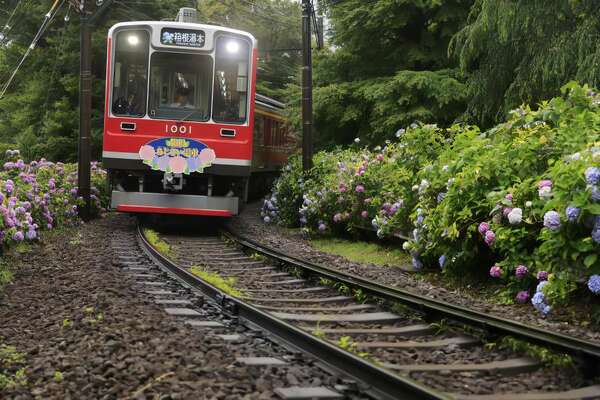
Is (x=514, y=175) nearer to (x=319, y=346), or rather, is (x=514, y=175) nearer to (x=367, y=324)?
(x=367, y=324)

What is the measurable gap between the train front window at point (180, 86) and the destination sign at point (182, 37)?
0.66ft

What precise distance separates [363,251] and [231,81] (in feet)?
12.7

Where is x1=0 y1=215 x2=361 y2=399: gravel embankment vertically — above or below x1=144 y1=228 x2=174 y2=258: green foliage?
below

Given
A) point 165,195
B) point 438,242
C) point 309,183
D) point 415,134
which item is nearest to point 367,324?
point 438,242

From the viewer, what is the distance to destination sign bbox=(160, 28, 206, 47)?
1179 centimetres

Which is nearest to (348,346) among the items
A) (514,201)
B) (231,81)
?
(514,201)

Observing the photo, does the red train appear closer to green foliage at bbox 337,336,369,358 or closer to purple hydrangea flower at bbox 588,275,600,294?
purple hydrangea flower at bbox 588,275,600,294

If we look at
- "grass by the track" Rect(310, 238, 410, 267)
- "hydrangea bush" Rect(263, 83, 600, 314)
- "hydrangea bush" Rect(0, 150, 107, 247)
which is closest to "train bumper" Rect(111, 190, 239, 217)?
"hydrangea bush" Rect(0, 150, 107, 247)

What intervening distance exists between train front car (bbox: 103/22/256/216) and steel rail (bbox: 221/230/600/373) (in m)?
4.93

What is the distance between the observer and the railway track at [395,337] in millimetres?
3609

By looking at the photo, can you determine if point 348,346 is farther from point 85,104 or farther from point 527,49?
point 85,104

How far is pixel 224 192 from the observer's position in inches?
504

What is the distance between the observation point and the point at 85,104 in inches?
557

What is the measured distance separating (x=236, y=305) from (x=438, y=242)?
291 centimetres
